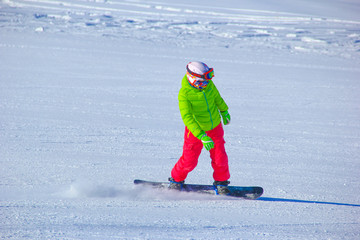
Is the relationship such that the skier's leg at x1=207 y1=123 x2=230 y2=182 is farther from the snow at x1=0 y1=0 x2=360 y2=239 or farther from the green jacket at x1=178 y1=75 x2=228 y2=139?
the snow at x1=0 y1=0 x2=360 y2=239

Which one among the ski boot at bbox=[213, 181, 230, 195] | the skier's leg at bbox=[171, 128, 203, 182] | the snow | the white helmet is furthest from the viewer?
the ski boot at bbox=[213, 181, 230, 195]

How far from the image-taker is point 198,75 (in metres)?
3.40

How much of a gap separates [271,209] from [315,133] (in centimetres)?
306

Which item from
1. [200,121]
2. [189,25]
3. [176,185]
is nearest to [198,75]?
[200,121]

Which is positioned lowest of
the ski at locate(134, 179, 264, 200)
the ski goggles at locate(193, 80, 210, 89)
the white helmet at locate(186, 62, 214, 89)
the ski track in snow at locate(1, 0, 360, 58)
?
the ski at locate(134, 179, 264, 200)

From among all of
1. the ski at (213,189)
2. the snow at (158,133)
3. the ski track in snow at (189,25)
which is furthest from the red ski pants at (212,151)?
the ski track in snow at (189,25)

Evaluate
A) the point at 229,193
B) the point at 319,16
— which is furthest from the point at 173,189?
the point at 319,16

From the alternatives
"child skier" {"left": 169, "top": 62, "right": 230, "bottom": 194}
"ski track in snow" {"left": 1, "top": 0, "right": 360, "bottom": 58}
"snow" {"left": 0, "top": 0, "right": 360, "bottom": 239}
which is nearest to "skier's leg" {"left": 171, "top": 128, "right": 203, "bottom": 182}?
"child skier" {"left": 169, "top": 62, "right": 230, "bottom": 194}

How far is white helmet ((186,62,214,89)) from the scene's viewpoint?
3.41 metres

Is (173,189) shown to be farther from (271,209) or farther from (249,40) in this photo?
(249,40)

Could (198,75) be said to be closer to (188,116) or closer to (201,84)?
(201,84)

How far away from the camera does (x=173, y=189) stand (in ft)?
12.7

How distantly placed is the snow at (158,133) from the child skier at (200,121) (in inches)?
10.4

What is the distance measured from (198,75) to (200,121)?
51 cm
